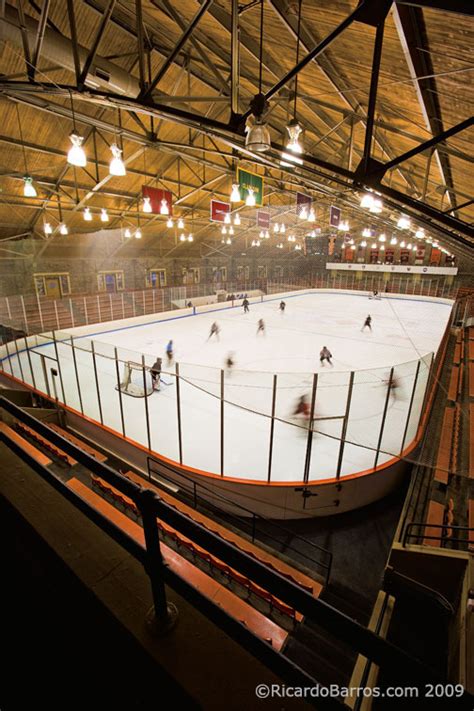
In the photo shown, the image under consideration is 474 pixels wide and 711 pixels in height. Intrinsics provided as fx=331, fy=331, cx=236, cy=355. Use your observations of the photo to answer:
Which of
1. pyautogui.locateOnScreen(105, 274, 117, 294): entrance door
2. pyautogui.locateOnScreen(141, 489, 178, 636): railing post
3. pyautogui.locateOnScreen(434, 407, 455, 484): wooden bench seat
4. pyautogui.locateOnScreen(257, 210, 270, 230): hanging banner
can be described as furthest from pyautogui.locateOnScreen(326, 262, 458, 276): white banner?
pyautogui.locateOnScreen(141, 489, 178, 636): railing post

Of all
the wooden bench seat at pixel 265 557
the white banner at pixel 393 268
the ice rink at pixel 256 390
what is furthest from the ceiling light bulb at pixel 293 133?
the white banner at pixel 393 268

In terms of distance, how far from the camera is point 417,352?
16.0m

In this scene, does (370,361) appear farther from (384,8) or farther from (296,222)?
(296,222)

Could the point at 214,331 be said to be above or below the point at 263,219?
below

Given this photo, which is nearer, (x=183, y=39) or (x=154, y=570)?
(x=154, y=570)

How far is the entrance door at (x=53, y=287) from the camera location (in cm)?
2084

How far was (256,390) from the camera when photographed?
9.09m

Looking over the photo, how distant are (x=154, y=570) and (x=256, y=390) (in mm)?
7892

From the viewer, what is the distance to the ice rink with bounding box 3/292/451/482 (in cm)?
772

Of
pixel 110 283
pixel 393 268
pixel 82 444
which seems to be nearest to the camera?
pixel 82 444

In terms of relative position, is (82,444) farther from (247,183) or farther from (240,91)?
(240,91)

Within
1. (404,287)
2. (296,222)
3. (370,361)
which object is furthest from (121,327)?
(404,287)

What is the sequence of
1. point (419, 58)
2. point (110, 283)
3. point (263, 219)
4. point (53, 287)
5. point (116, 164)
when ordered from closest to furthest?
point (419, 58)
point (116, 164)
point (263, 219)
point (53, 287)
point (110, 283)

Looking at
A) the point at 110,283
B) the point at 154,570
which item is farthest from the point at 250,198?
the point at 110,283
